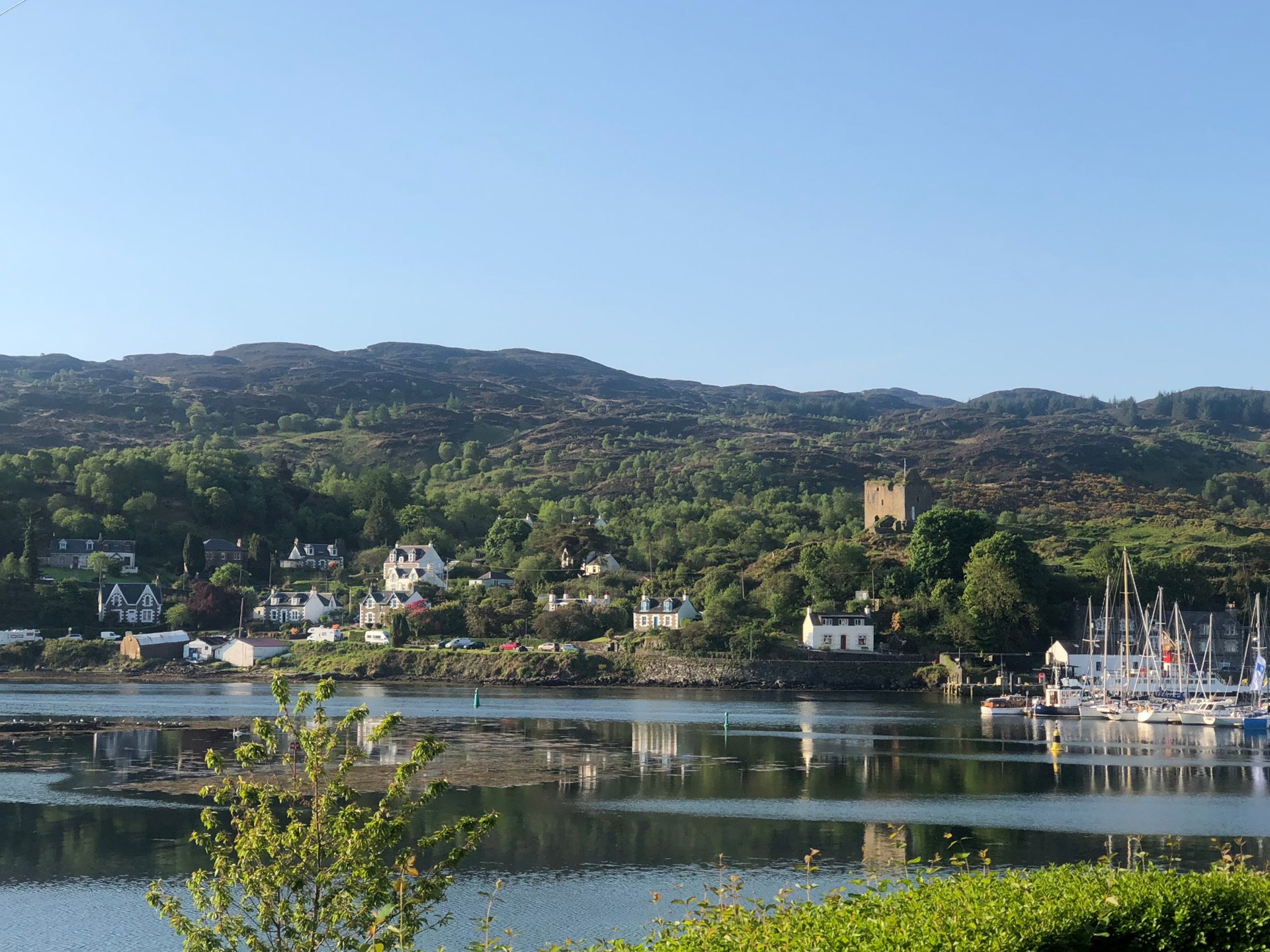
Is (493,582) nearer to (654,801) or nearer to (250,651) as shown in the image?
(250,651)

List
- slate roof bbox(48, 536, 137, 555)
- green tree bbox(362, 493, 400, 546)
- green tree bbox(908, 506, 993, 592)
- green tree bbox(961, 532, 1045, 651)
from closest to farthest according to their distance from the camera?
green tree bbox(961, 532, 1045, 651) < green tree bbox(908, 506, 993, 592) < slate roof bbox(48, 536, 137, 555) < green tree bbox(362, 493, 400, 546)

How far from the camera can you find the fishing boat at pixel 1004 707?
6781 centimetres

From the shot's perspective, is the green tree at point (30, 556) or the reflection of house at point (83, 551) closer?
the green tree at point (30, 556)

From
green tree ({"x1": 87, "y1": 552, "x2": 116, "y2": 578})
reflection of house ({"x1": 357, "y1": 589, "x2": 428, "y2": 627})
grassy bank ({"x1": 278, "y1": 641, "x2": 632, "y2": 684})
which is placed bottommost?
grassy bank ({"x1": 278, "y1": 641, "x2": 632, "y2": 684})

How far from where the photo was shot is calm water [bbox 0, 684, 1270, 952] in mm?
24828

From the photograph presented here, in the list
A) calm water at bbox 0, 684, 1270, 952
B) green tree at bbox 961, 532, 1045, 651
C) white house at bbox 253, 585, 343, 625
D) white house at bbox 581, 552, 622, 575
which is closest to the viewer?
calm water at bbox 0, 684, 1270, 952

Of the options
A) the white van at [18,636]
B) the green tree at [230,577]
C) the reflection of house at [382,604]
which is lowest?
the white van at [18,636]

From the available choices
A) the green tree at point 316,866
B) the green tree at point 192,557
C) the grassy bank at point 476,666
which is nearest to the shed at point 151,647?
the grassy bank at point 476,666

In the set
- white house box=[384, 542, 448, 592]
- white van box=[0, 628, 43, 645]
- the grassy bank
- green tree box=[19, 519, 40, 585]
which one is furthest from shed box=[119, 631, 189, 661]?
white house box=[384, 542, 448, 592]

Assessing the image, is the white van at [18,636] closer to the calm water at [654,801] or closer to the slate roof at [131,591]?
the slate roof at [131,591]

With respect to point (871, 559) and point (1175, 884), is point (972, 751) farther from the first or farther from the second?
point (871, 559)

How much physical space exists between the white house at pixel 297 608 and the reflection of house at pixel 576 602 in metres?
18.5

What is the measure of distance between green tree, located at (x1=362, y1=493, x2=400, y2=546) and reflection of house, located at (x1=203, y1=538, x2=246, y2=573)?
14879mm

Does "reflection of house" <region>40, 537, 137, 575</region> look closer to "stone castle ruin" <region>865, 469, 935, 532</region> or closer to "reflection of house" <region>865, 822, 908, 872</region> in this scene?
"stone castle ruin" <region>865, 469, 935, 532</region>
